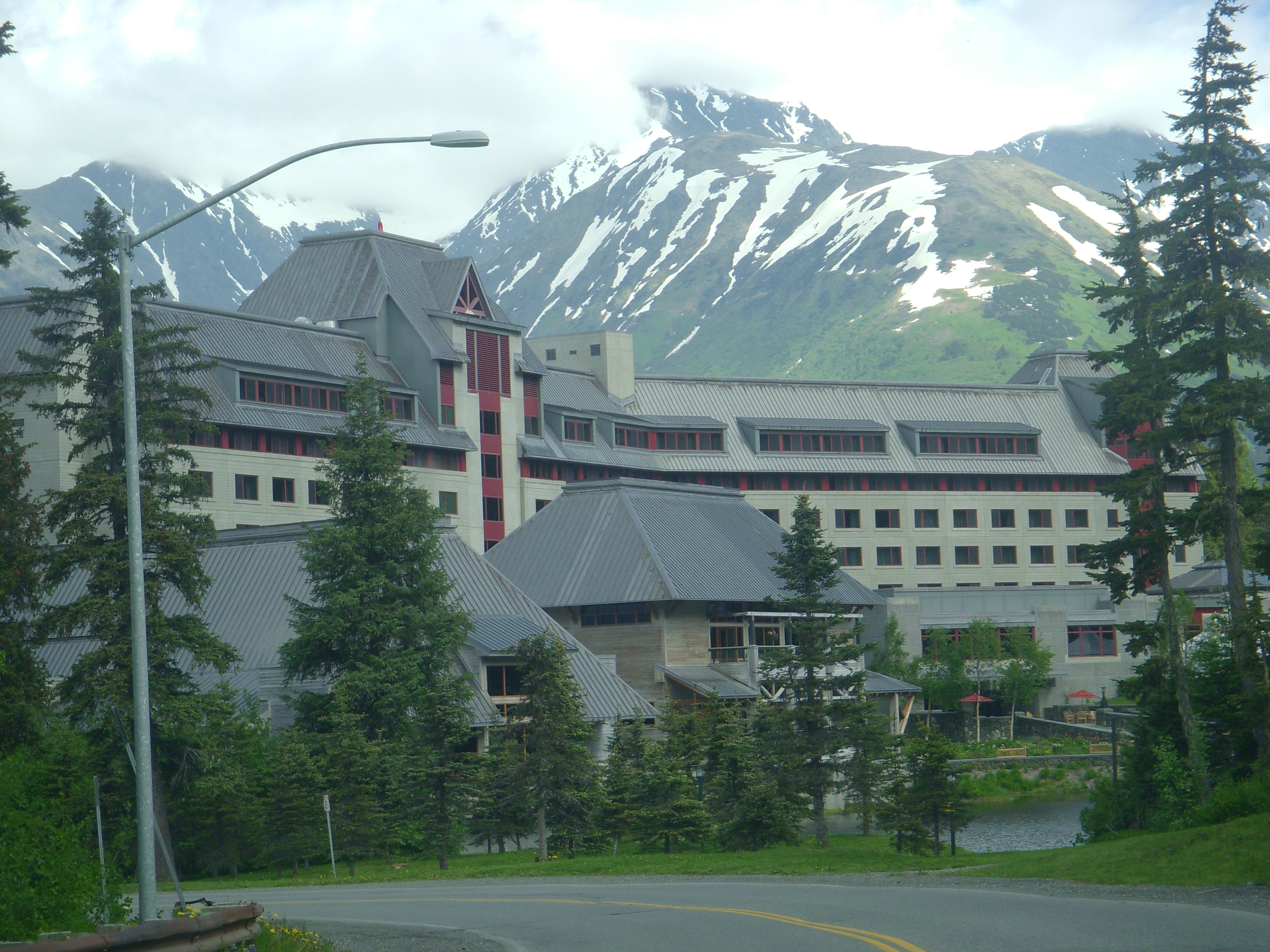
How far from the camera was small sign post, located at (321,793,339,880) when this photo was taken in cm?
3736

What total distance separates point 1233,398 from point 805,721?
584 inches

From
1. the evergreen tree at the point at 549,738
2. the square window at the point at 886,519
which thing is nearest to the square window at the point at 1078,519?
the square window at the point at 886,519

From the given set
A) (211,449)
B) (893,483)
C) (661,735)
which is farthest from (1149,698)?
(893,483)

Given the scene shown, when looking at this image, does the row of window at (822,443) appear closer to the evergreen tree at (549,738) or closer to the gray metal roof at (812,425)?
the gray metal roof at (812,425)

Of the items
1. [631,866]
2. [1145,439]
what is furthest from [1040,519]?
[631,866]

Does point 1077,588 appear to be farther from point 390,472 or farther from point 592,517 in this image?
point 390,472

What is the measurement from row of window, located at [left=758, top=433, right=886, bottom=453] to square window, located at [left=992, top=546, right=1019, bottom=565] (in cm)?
1184

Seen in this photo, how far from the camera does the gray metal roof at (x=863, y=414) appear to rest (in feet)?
359

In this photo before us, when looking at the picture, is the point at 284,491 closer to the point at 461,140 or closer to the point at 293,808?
the point at 293,808

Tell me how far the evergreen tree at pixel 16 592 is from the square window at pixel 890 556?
272ft

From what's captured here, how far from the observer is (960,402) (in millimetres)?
118812

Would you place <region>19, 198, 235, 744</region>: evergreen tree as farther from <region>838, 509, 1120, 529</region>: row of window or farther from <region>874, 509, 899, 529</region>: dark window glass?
<region>874, 509, 899, 529</region>: dark window glass

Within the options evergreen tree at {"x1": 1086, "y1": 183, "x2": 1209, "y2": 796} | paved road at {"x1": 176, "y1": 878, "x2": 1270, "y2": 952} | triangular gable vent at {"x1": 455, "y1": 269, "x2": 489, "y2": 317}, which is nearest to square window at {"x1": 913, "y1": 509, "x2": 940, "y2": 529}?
triangular gable vent at {"x1": 455, "y1": 269, "x2": 489, "y2": 317}

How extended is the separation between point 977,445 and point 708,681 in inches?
2241
